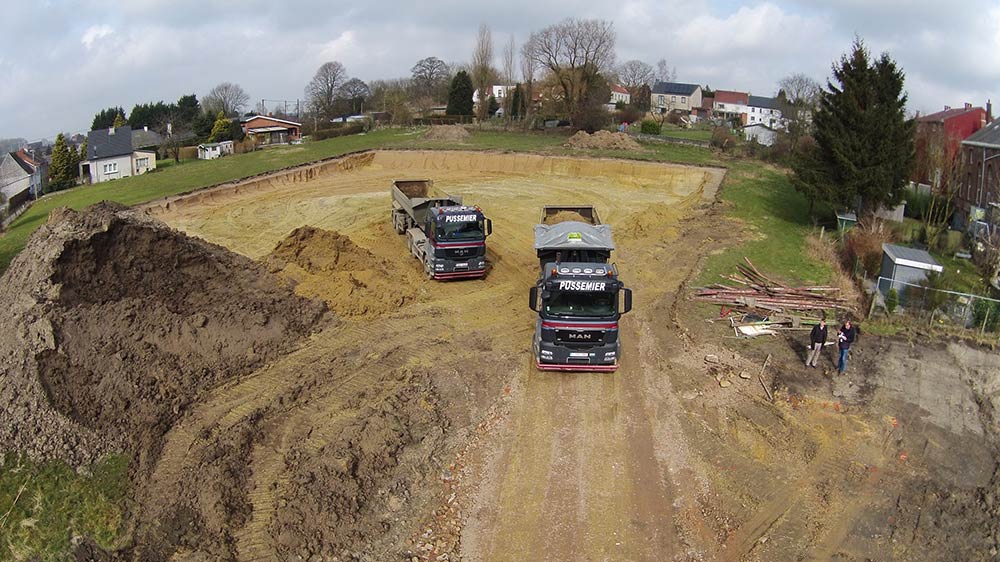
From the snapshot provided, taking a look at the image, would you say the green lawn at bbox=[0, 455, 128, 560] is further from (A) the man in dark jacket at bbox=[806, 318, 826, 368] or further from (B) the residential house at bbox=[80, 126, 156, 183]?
(B) the residential house at bbox=[80, 126, 156, 183]

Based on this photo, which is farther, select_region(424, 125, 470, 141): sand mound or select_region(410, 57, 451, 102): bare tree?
select_region(410, 57, 451, 102): bare tree

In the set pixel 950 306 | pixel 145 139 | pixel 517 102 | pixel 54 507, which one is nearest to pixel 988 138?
pixel 950 306

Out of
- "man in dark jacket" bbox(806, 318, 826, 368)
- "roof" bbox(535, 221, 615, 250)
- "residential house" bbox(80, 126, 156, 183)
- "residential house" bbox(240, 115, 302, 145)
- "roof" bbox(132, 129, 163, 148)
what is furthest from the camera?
"residential house" bbox(240, 115, 302, 145)

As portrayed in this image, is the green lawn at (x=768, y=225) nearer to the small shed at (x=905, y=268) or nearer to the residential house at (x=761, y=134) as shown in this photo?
the small shed at (x=905, y=268)

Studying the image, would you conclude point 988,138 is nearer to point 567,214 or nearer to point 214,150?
point 567,214

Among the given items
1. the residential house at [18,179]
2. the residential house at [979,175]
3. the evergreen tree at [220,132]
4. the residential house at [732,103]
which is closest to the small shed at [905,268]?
the residential house at [979,175]

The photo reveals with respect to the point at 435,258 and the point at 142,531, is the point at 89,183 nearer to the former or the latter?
the point at 435,258

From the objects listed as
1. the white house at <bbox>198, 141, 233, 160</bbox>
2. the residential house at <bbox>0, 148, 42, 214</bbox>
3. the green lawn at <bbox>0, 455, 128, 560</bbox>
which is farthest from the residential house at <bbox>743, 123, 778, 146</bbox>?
the green lawn at <bbox>0, 455, 128, 560</bbox>

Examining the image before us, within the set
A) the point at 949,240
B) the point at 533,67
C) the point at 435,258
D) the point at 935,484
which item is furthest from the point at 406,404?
the point at 533,67
